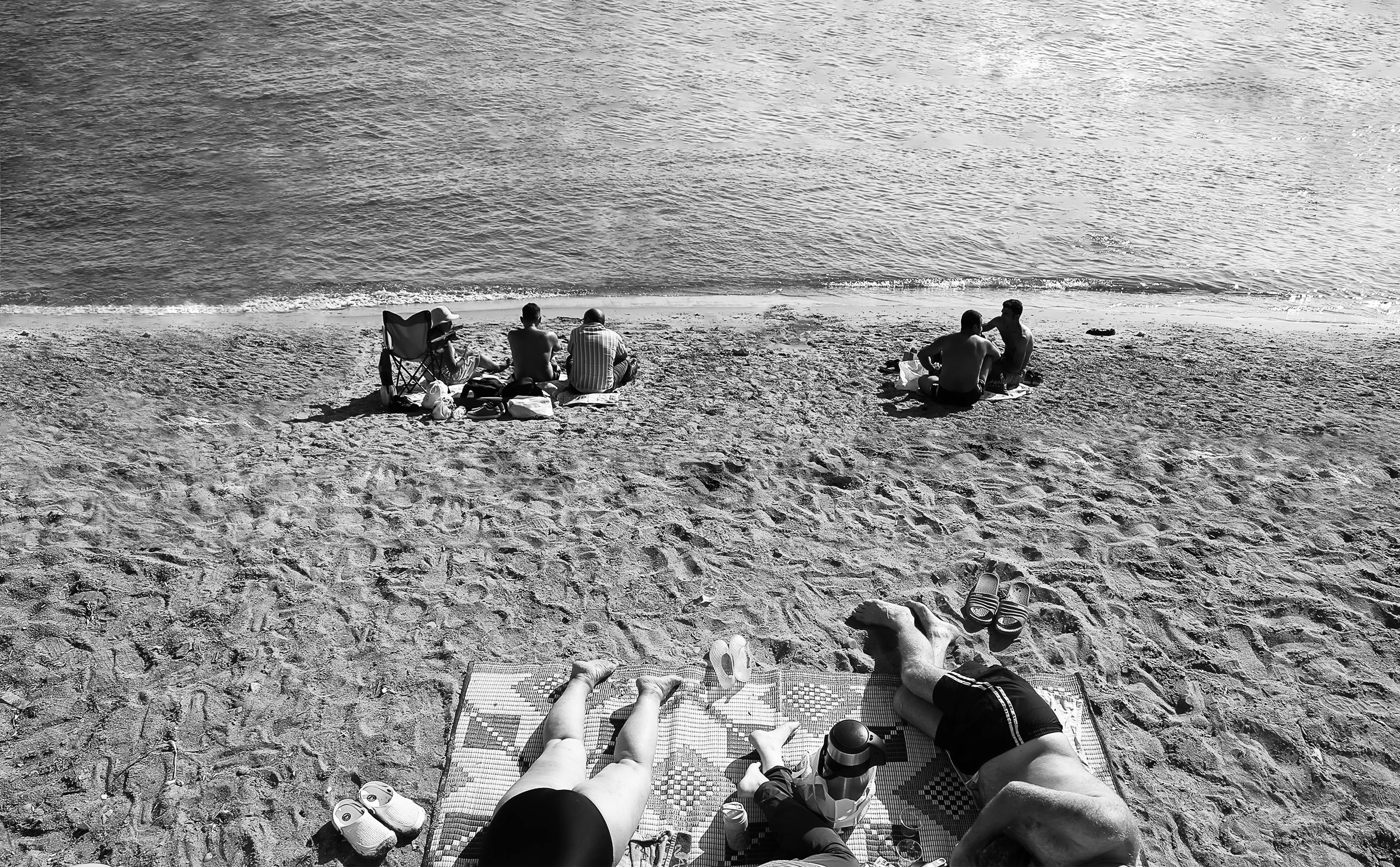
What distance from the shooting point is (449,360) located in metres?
9.71

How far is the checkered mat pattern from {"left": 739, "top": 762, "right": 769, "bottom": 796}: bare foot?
61mm

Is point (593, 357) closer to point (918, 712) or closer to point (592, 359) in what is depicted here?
point (592, 359)

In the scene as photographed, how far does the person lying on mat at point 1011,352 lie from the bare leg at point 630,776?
20.0ft

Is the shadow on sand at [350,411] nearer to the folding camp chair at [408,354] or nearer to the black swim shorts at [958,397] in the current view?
the folding camp chair at [408,354]

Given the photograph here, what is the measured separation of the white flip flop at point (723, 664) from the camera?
516cm

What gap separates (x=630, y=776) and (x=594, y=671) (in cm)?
87

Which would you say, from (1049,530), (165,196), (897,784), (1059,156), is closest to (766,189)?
(1059,156)

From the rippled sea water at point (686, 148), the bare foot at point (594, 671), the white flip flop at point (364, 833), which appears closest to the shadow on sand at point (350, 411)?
the bare foot at point (594, 671)

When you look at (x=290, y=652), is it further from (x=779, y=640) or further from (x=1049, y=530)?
(x=1049, y=530)

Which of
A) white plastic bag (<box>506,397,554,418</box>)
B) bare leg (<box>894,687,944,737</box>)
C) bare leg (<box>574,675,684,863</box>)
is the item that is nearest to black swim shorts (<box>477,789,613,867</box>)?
bare leg (<box>574,675,684,863</box>)

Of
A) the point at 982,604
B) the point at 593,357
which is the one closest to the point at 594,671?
the point at 982,604

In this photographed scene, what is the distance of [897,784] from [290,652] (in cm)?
357

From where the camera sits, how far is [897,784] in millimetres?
4570

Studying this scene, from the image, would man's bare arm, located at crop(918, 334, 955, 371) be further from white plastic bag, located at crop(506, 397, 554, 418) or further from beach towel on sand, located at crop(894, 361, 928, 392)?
white plastic bag, located at crop(506, 397, 554, 418)
